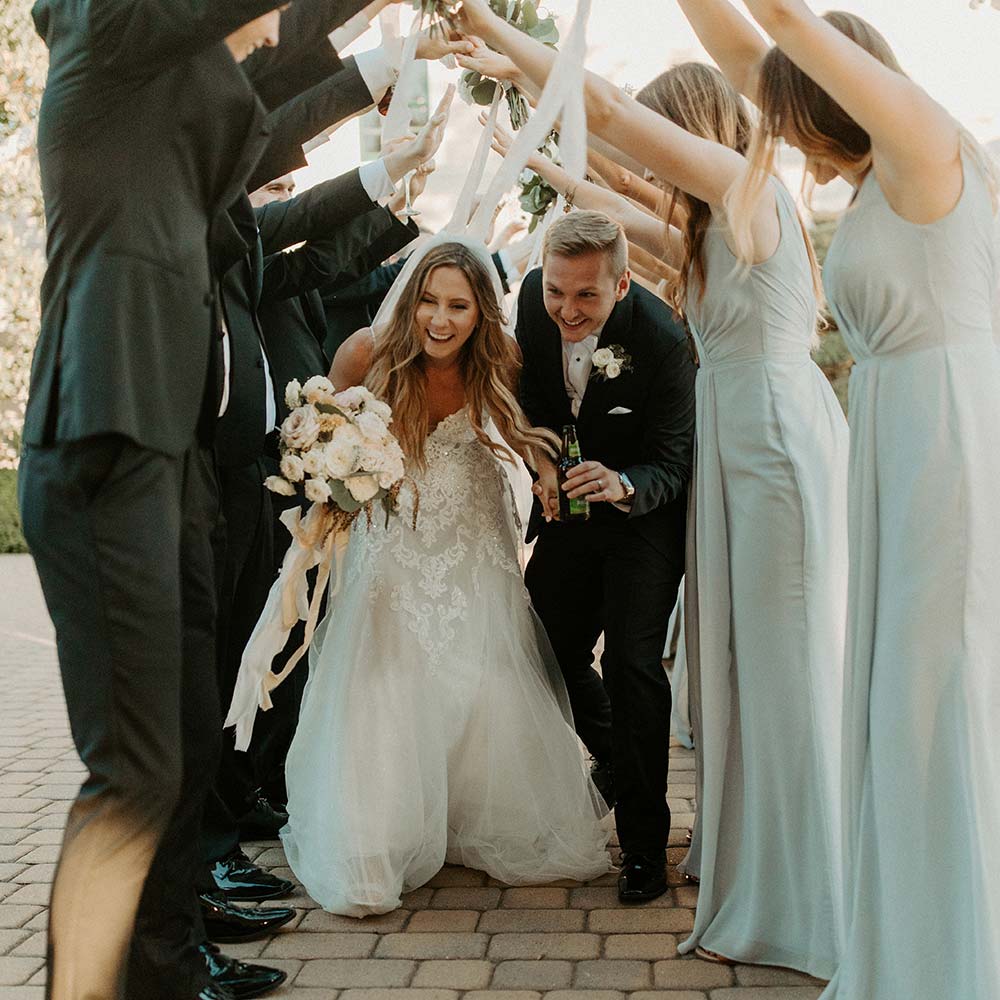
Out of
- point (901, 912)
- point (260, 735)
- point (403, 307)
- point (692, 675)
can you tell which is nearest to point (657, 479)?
point (692, 675)

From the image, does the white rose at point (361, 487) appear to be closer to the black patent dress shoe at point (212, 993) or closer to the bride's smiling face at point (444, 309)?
the bride's smiling face at point (444, 309)

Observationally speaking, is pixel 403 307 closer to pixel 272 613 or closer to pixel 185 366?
pixel 272 613

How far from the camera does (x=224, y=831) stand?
405cm

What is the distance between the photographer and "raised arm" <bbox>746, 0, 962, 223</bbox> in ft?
8.14

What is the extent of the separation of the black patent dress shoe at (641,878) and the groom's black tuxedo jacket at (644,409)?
1.04 metres

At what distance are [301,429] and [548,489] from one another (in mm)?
917

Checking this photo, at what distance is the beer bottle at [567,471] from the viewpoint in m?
4.16

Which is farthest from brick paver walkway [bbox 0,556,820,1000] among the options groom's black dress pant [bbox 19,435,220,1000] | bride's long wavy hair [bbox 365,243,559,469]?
bride's long wavy hair [bbox 365,243,559,469]

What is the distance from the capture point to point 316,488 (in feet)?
12.3

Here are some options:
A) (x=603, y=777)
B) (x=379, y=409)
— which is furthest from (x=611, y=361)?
(x=603, y=777)

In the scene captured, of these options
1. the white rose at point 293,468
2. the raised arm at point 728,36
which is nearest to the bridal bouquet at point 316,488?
the white rose at point 293,468

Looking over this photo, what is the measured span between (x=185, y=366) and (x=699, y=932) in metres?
2.22

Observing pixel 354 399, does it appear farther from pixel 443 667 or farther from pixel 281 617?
pixel 443 667

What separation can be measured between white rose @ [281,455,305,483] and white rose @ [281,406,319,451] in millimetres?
52
